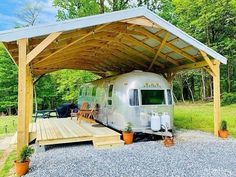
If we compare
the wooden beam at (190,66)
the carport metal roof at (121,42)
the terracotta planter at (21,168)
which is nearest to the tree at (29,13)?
the carport metal roof at (121,42)

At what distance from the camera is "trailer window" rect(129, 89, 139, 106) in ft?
29.2

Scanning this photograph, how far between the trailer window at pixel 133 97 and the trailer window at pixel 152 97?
0.83 feet

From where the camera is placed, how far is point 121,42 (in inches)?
378

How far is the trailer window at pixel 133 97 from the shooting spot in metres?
8.89

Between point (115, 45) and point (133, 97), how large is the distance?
259cm

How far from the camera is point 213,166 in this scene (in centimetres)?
574

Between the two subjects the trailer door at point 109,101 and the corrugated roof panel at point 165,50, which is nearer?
the corrugated roof panel at point 165,50

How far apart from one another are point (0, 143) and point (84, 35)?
5.41 metres

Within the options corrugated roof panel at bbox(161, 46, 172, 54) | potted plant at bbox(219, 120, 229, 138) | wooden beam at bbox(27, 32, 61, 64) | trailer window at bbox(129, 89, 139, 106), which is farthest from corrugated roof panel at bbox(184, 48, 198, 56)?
wooden beam at bbox(27, 32, 61, 64)

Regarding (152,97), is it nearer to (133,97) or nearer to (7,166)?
(133,97)

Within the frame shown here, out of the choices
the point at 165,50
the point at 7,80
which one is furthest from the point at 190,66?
the point at 7,80

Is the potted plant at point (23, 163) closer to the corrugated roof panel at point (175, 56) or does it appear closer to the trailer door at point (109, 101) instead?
the trailer door at point (109, 101)

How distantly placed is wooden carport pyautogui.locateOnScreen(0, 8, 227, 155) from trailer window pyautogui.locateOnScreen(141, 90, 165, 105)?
1.64 m

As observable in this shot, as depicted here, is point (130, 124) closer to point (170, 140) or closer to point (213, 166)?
point (170, 140)
